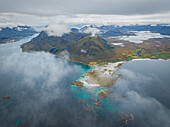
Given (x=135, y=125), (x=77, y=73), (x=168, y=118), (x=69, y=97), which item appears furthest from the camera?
(x=77, y=73)

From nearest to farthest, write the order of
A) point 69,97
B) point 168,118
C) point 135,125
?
1. point 135,125
2. point 168,118
3. point 69,97

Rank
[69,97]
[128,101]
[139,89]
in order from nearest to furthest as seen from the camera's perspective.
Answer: [128,101] < [69,97] < [139,89]

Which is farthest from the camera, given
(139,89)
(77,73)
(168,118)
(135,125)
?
(77,73)

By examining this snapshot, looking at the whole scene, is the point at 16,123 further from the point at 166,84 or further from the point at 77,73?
the point at 166,84

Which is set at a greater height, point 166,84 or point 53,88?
point 166,84

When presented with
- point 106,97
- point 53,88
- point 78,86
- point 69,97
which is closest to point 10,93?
point 53,88

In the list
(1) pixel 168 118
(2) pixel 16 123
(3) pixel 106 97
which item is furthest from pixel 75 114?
(1) pixel 168 118

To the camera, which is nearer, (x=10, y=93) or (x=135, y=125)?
(x=135, y=125)

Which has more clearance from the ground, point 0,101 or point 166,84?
point 166,84

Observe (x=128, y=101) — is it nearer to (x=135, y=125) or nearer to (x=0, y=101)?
(x=135, y=125)
